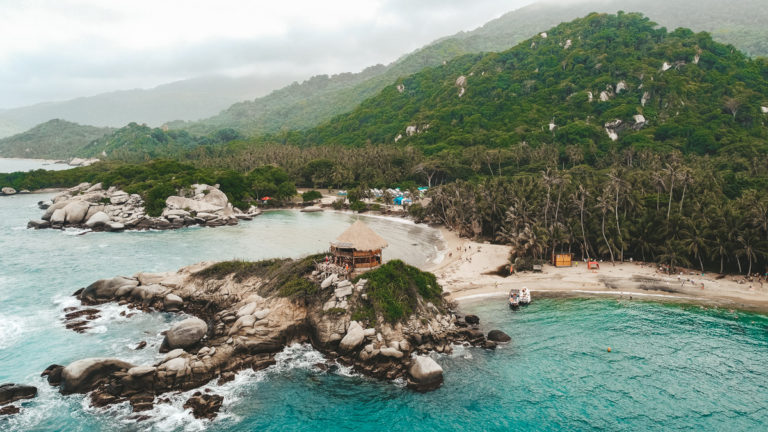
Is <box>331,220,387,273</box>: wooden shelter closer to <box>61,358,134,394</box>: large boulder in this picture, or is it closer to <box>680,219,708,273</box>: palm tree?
<box>61,358,134,394</box>: large boulder

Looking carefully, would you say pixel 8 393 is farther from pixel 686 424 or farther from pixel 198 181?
pixel 198 181

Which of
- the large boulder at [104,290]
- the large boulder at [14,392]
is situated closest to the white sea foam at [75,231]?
the large boulder at [104,290]

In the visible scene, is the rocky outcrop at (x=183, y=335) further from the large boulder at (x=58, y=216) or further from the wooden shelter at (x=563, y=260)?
the large boulder at (x=58, y=216)

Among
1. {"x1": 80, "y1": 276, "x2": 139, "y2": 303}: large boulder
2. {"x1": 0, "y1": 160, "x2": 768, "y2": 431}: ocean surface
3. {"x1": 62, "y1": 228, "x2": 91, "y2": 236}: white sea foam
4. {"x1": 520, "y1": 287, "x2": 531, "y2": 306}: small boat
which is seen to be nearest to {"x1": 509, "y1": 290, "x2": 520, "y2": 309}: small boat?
{"x1": 520, "y1": 287, "x2": 531, "y2": 306}: small boat

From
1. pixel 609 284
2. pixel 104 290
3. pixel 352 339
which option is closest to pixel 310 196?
pixel 104 290

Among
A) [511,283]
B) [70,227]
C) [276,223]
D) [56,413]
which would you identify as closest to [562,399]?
[511,283]

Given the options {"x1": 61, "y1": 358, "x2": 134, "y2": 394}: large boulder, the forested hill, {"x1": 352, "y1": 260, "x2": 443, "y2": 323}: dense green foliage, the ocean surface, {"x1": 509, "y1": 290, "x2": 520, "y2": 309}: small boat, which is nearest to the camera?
the ocean surface

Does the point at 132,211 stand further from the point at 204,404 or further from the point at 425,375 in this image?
the point at 425,375
